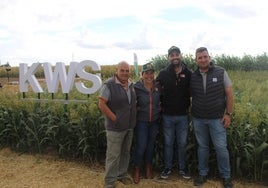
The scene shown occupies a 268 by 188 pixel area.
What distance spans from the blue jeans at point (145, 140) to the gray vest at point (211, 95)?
2.40 ft

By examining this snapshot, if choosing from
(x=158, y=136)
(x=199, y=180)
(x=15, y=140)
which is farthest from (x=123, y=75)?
(x=15, y=140)

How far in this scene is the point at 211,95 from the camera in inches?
205

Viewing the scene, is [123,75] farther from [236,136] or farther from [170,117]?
[236,136]

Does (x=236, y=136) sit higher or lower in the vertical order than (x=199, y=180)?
higher

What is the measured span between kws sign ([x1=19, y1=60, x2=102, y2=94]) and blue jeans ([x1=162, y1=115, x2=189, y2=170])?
2691 mm

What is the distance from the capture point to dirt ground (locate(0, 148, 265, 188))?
5613 mm

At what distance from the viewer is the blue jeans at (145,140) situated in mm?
5559

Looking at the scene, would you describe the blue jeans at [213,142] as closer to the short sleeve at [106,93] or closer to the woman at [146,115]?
the woman at [146,115]

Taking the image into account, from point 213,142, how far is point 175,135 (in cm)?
64

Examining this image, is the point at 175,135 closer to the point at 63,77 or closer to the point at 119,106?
the point at 119,106

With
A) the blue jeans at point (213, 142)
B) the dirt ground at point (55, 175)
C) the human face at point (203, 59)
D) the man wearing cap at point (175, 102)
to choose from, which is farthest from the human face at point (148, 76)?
the dirt ground at point (55, 175)

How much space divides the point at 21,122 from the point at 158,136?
2.89m

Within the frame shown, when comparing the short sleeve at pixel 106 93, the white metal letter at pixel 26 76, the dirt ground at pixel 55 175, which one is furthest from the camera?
the white metal letter at pixel 26 76

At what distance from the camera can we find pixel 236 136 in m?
5.57
